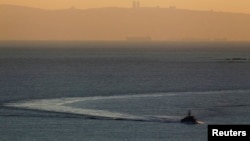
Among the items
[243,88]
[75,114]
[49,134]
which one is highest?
[243,88]

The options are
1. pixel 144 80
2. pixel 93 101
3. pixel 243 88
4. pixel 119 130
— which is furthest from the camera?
pixel 144 80

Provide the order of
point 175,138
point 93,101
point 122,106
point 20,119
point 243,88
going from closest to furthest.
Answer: point 175,138 → point 20,119 → point 122,106 → point 93,101 → point 243,88

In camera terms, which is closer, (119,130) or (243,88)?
(119,130)

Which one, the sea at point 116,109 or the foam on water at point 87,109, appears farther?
the foam on water at point 87,109

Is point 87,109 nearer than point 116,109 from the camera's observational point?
No

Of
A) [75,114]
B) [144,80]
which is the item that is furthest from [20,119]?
[144,80]

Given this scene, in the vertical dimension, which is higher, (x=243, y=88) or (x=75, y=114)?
(x=243, y=88)

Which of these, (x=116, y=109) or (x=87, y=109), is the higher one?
(x=116, y=109)

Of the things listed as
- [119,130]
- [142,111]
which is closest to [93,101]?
[142,111]

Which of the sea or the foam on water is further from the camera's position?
the foam on water

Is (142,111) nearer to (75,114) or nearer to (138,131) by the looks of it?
(75,114)

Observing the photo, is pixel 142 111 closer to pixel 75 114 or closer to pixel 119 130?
pixel 75 114
